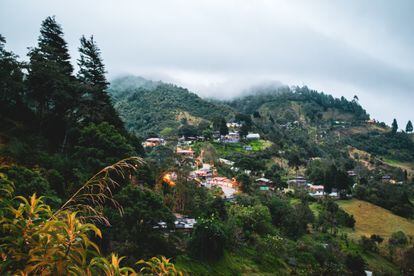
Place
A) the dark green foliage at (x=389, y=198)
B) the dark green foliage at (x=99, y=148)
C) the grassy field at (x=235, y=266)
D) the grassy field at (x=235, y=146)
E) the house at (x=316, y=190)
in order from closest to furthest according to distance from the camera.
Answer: the dark green foliage at (x=99, y=148)
the grassy field at (x=235, y=266)
the dark green foliage at (x=389, y=198)
the house at (x=316, y=190)
the grassy field at (x=235, y=146)

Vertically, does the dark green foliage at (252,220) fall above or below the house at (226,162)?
below

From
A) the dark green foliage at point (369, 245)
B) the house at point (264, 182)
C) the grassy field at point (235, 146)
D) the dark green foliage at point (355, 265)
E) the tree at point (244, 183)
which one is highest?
the grassy field at point (235, 146)

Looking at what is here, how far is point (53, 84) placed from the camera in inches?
903

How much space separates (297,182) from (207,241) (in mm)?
44434

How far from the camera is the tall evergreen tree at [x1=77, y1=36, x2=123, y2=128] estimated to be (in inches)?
977

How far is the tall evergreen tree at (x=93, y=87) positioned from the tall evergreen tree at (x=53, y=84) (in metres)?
0.85

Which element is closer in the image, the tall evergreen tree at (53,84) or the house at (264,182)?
the tall evergreen tree at (53,84)

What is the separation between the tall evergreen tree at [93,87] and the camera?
2483 centimetres

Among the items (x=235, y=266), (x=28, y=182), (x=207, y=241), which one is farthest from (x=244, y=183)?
(x=28, y=182)

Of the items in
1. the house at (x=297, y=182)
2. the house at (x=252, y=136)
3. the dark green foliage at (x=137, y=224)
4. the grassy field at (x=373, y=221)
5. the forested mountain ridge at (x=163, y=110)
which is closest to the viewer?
the dark green foliage at (x=137, y=224)

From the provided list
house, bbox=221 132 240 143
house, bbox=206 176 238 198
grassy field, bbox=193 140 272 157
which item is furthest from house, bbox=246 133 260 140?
house, bbox=206 176 238 198

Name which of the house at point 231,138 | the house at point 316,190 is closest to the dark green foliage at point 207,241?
the house at point 316,190

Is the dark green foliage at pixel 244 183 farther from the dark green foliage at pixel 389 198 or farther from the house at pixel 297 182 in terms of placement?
the dark green foliage at pixel 389 198

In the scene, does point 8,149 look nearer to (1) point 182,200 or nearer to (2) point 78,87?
(2) point 78,87
